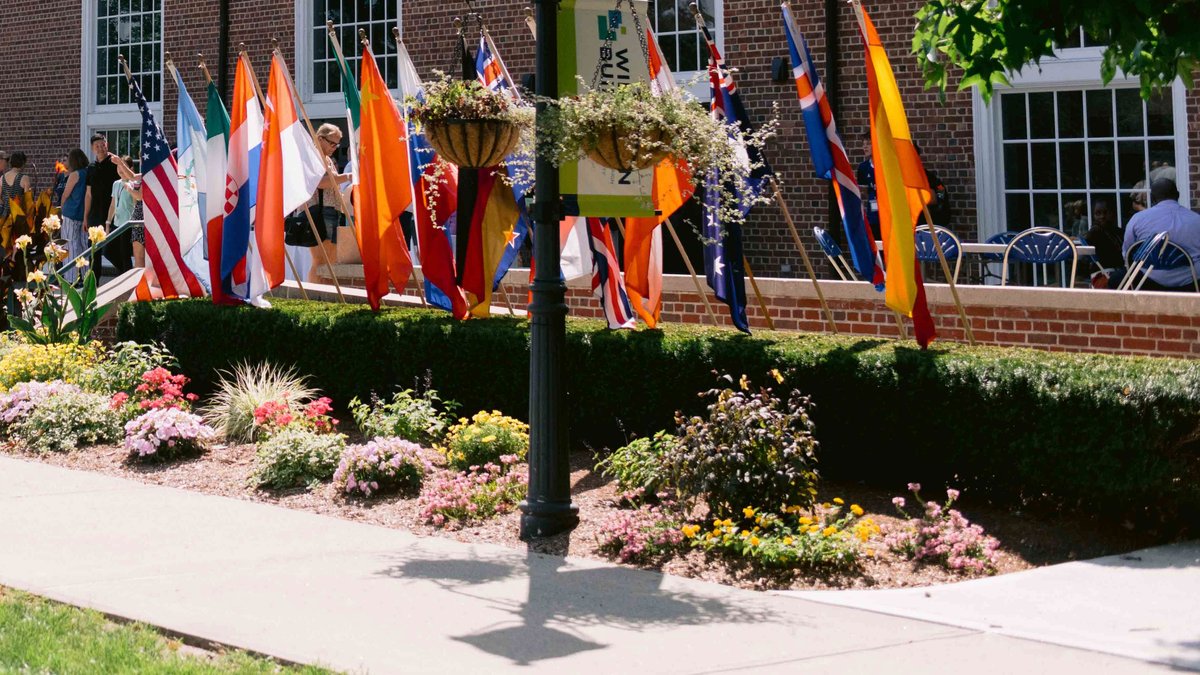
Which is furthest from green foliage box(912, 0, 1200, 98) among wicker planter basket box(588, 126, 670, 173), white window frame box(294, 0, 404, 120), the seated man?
white window frame box(294, 0, 404, 120)

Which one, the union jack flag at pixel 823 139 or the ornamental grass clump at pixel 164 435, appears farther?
the ornamental grass clump at pixel 164 435

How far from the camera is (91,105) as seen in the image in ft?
76.3

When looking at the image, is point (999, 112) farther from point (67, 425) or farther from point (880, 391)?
point (67, 425)

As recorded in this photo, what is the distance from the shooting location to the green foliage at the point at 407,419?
1031 cm

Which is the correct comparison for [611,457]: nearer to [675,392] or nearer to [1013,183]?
[675,392]

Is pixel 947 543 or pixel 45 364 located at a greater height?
pixel 45 364

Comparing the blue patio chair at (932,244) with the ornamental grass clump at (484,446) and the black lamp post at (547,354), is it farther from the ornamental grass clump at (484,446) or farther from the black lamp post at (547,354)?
the black lamp post at (547,354)

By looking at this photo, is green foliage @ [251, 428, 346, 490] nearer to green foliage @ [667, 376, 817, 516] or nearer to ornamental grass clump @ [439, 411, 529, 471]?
ornamental grass clump @ [439, 411, 529, 471]

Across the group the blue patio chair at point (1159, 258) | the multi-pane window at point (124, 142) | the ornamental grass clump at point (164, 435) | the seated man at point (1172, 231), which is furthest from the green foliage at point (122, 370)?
the multi-pane window at point (124, 142)

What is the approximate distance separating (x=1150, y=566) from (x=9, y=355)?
924 centimetres

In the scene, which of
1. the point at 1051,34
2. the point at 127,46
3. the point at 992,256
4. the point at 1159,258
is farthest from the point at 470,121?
the point at 127,46

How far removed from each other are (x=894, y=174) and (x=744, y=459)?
2.43 metres

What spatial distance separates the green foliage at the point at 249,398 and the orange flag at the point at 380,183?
103 centimetres

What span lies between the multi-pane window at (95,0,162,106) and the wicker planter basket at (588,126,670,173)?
52.2 feet
